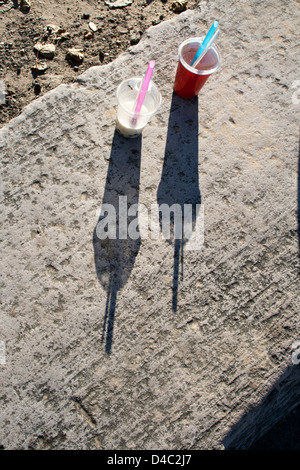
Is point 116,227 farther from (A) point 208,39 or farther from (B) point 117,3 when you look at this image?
(B) point 117,3

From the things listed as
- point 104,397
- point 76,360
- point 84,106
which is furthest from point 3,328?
point 84,106

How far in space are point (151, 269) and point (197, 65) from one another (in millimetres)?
1074

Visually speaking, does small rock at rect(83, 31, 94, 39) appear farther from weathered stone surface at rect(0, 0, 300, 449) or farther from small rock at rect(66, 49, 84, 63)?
weathered stone surface at rect(0, 0, 300, 449)

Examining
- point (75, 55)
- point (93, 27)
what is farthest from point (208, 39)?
point (93, 27)

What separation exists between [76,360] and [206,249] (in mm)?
850

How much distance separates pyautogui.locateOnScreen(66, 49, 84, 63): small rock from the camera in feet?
6.72

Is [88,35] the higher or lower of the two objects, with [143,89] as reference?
lower

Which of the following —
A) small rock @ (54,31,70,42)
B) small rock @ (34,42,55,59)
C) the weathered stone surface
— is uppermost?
small rock @ (54,31,70,42)

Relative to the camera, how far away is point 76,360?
153cm

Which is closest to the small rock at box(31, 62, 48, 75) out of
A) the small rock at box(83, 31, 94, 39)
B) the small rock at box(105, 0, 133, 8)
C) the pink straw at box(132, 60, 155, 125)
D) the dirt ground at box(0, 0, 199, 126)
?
the dirt ground at box(0, 0, 199, 126)

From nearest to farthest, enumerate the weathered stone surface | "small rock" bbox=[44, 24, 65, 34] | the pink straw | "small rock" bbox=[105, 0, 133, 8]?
the pink straw < the weathered stone surface < "small rock" bbox=[44, 24, 65, 34] < "small rock" bbox=[105, 0, 133, 8]

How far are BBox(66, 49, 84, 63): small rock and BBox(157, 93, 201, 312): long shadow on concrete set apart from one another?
27.6 inches

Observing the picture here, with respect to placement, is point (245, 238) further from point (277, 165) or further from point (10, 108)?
point (10, 108)

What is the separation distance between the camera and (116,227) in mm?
1668
